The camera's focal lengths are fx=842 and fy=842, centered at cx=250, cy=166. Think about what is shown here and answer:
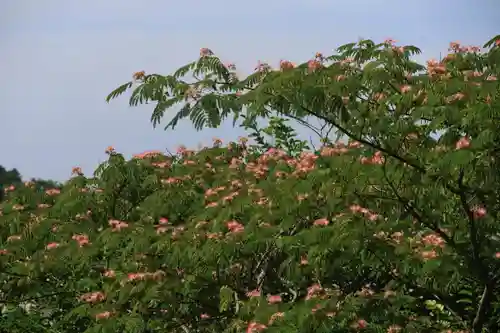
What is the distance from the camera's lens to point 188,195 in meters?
9.48

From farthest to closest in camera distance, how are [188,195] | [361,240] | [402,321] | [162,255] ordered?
[188,195] → [162,255] → [402,321] → [361,240]

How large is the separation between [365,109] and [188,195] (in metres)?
2.94

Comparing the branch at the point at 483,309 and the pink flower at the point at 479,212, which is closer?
the pink flower at the point at 479,212

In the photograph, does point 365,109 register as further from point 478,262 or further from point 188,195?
point 188,195

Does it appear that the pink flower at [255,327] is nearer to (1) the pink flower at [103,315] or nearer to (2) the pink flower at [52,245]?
(1) the pink flower at [103,315]

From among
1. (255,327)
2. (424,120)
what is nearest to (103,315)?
(255,327)

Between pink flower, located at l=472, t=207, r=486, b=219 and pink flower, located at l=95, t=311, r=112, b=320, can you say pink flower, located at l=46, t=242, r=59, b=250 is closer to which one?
pink flower, located at l=95, t=311, r=112, b=320

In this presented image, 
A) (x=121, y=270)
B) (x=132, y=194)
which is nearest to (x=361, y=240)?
(x=121, y=270)

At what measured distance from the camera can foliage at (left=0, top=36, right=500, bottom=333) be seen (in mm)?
7039

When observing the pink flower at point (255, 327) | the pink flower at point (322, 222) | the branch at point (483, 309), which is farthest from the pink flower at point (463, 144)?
the pink flower at point (255, 327)

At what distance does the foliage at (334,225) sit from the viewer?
277 inches

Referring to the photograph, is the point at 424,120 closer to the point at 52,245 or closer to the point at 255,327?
the point at 255,327

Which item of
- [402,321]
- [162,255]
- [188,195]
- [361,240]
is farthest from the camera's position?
[188,195]

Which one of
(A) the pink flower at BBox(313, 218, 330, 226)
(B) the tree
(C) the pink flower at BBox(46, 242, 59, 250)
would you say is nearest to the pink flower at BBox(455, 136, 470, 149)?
(B) the tree
